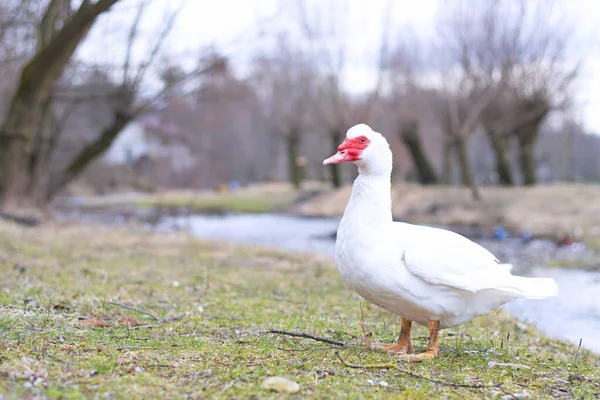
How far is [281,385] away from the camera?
10.7ft

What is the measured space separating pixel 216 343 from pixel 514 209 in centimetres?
1890

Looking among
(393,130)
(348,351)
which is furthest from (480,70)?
(348,351)

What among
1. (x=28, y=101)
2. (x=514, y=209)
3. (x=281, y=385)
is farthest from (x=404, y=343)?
(x=514, y=209)

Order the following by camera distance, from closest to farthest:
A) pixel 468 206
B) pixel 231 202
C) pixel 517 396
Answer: pixel 517 396 → pixel 468 206 → pixel 231 202

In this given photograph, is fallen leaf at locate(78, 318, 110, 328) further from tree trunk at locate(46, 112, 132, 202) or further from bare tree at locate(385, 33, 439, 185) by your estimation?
bare tree at locate(385, 33, 439, 185)

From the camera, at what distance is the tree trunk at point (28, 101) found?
12078 millimetres

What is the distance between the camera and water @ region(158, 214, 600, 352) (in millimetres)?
7262

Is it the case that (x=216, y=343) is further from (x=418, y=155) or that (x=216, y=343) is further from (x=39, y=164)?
(x=418, y=155)

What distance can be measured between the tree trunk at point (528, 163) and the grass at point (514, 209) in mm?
2569

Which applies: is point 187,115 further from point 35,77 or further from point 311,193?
point 35,77

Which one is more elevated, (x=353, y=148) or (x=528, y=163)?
(x=528, y=163)

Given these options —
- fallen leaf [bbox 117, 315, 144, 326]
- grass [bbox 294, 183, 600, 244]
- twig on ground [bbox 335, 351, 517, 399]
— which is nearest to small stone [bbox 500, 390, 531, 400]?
twig on ground [bbox 335, 351, 517, 399]

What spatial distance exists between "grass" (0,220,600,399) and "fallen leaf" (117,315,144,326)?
0.02m

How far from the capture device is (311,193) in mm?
32906
